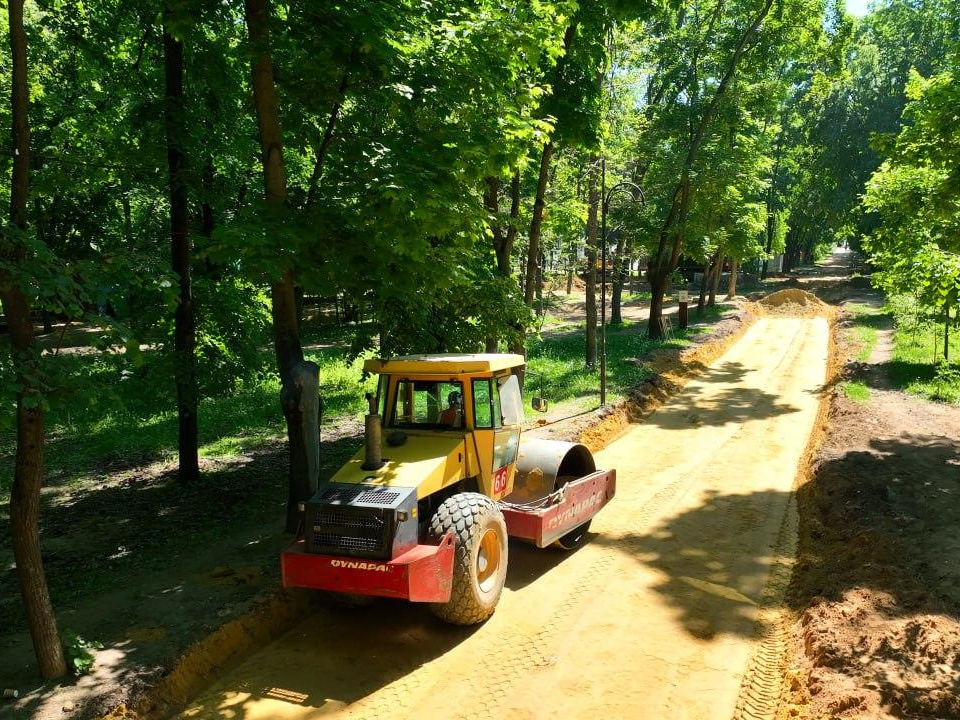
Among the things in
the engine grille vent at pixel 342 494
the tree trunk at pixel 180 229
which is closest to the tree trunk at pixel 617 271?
the tree trunk at pixel 180 229

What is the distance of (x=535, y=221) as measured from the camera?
1711 cm

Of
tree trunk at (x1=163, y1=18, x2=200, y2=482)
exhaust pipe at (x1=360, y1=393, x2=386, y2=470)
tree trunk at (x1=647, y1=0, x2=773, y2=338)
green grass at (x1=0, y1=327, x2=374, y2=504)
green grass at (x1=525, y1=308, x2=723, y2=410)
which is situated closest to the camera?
exhaust pipe at (x1=360, y1=393, x2=386, y2=470)

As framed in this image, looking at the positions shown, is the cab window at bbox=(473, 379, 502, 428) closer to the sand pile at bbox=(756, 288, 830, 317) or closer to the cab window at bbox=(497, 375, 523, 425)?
the cab window at bbox=(497, 375, 523, 425)

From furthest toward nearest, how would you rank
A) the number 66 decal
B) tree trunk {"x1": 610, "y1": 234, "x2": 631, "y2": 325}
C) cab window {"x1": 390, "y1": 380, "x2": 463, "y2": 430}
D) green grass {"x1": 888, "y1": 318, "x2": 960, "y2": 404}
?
1. tree trunk {"x1": 610, "y1": 234, "x2": 631, "y2": 325}
2. green grass {"x1": 888, "y1": 318, "x2": 960, "y2": 404}
3. the number 66 decal
4. cab window {"x1": 390, "y1": 380, "x2": 463, "y2": 430}

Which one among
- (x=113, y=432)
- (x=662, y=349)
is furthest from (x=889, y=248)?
(x=113, y=432)

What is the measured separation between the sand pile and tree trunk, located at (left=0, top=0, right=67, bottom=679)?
135 feet

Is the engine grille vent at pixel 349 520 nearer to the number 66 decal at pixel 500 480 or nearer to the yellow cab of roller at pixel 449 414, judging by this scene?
the yellow cab of roller at pixel 449 414

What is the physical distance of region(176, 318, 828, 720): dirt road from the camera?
243 inches

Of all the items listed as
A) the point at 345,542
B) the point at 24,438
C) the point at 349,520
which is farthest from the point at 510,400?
the point at 24,438

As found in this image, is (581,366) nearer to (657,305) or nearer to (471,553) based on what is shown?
(657,305)

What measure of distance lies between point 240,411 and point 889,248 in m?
19.4

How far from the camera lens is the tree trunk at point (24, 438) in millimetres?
5727

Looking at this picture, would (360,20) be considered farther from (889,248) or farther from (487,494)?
(889,248)

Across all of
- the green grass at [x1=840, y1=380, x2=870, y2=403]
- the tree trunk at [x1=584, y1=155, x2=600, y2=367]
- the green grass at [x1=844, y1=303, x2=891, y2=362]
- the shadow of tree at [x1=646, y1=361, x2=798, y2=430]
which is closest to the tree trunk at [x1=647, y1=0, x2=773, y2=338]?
the tree trunk at [x1=584, y1=155, x2=600, y2=367]
